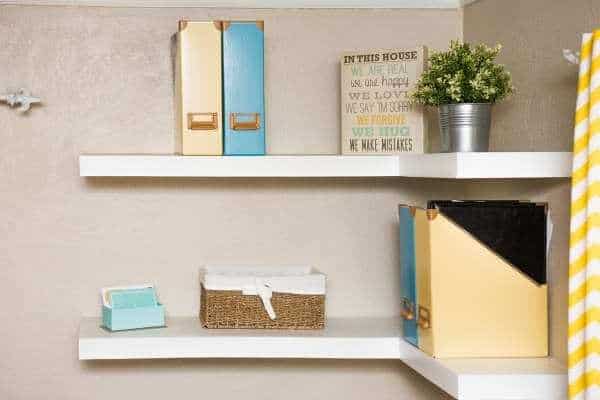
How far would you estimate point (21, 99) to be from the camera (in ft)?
6.97

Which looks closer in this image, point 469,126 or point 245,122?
point 469,126

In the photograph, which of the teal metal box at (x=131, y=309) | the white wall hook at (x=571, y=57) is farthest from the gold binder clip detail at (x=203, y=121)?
the white wall hook at (x=571, y=57)

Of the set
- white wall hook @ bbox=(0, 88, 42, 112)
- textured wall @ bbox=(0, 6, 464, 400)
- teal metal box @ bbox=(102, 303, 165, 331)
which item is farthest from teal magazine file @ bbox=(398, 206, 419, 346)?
white wall hook @ bbox=(0, 88, 42, 112)

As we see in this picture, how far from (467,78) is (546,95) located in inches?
6.5

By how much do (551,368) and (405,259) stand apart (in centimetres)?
41

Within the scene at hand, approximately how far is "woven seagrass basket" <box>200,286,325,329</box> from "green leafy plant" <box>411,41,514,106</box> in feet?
1.88

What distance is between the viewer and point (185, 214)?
2.21 metres

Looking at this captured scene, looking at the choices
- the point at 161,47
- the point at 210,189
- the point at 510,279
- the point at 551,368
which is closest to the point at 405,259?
the point at 510,279

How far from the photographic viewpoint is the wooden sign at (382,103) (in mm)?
2021

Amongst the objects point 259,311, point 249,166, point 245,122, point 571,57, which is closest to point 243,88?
point 245,122

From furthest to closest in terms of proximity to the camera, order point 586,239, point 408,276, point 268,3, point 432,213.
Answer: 1. point 268,3
2. point 408,276
3. point 432,213
4. point 586,239

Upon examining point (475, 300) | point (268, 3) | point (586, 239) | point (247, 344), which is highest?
point (268, 3)

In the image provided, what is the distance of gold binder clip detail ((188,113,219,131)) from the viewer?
78.1 inches

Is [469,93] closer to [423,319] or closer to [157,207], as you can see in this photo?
[423,319]
